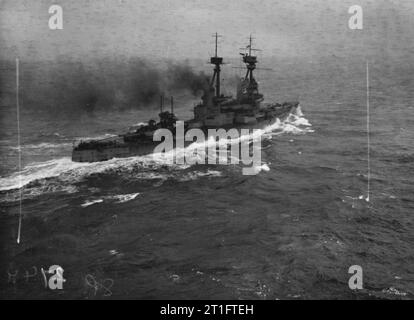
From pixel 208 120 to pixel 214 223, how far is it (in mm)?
27660

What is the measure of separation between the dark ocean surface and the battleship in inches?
67.4

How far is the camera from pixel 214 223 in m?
30.4

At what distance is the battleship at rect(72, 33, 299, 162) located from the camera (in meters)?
44.7

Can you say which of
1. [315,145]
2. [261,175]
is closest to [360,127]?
[315,145]

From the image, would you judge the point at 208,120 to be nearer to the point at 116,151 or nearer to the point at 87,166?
the point at 116,151

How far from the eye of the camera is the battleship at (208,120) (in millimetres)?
44719

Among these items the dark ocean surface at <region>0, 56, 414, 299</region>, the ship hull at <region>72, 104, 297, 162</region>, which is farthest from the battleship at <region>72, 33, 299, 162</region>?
the dark ocean surface at <region>0, 56, 414, 299</region>

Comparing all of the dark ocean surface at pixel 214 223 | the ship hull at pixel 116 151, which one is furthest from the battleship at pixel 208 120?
the dark ocean surface at pixel 214 223

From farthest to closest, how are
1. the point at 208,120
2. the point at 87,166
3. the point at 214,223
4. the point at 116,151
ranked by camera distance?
the point at 208,120
the point at 116,151
the point at 87,166
the point at 214,223

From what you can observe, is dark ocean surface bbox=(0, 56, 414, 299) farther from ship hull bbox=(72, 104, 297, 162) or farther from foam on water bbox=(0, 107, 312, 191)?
ship hull bbox=(72, 104, 297, 162)

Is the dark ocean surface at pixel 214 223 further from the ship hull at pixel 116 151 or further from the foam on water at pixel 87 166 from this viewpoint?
the ship hull at pixel 116 151

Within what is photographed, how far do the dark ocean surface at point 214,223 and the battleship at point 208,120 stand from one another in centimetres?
171

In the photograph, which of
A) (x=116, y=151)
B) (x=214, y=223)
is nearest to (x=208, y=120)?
(x=116, y=151)
